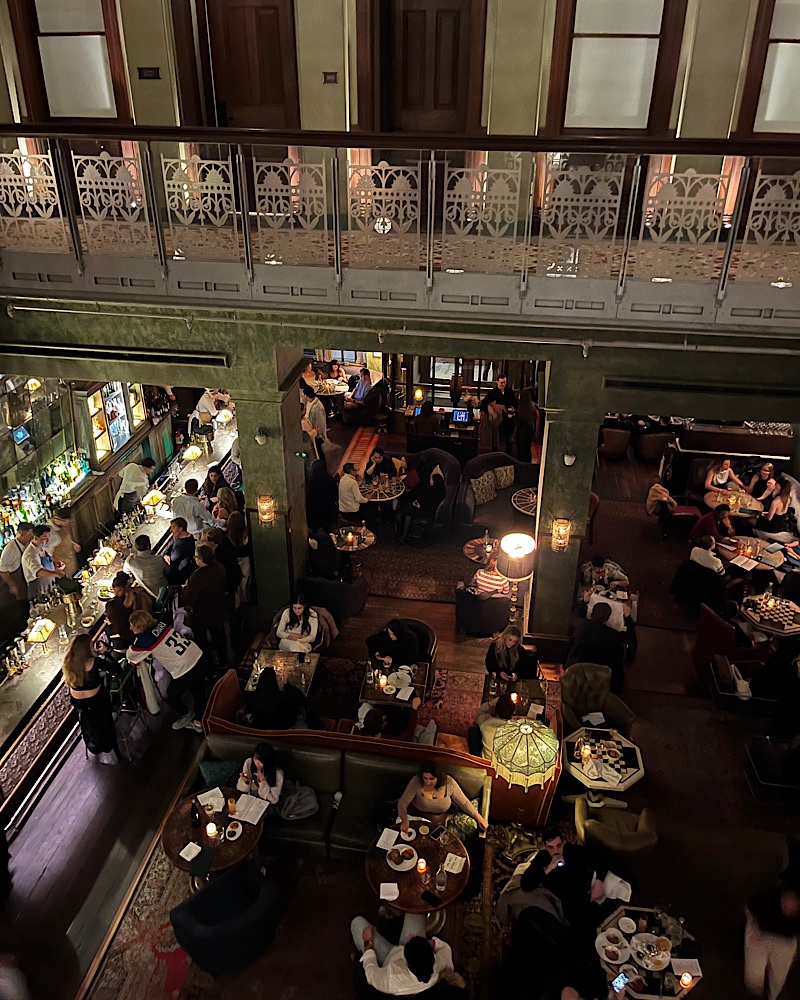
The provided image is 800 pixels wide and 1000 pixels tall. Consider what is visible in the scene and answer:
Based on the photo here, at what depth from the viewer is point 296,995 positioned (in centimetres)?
648

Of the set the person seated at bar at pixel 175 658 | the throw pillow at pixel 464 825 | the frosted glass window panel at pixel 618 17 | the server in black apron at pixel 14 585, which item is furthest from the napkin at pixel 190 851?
the frosted glass window panel at pixel 618 17

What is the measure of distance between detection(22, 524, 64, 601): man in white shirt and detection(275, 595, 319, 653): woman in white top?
3.03 m

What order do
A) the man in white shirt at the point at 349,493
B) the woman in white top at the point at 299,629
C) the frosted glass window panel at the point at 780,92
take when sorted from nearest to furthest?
the frosted glass window panel at the point at 780,92 → the woman in white top at the point at 299,629 → the man in white shirt at the point at 349,493

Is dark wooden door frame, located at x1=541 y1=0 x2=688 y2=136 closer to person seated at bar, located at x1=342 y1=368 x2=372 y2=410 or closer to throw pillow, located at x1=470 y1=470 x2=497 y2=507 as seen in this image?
throw pillow, located at x1=470 y1=470 x2=497 y2=507

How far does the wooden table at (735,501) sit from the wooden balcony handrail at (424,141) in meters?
6.15

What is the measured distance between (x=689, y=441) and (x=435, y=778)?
8493mm

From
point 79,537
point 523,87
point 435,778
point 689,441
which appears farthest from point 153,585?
point 689,441

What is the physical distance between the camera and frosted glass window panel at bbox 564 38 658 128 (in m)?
7.86

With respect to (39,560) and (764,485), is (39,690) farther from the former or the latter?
(764,485)

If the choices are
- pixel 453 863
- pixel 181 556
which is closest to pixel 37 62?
pixel 181 556

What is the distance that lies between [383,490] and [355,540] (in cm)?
116

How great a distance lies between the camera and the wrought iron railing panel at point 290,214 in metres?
6.80

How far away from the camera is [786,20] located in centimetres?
749

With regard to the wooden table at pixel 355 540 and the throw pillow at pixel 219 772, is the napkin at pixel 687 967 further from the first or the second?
the wooden table at pixel 355 540
